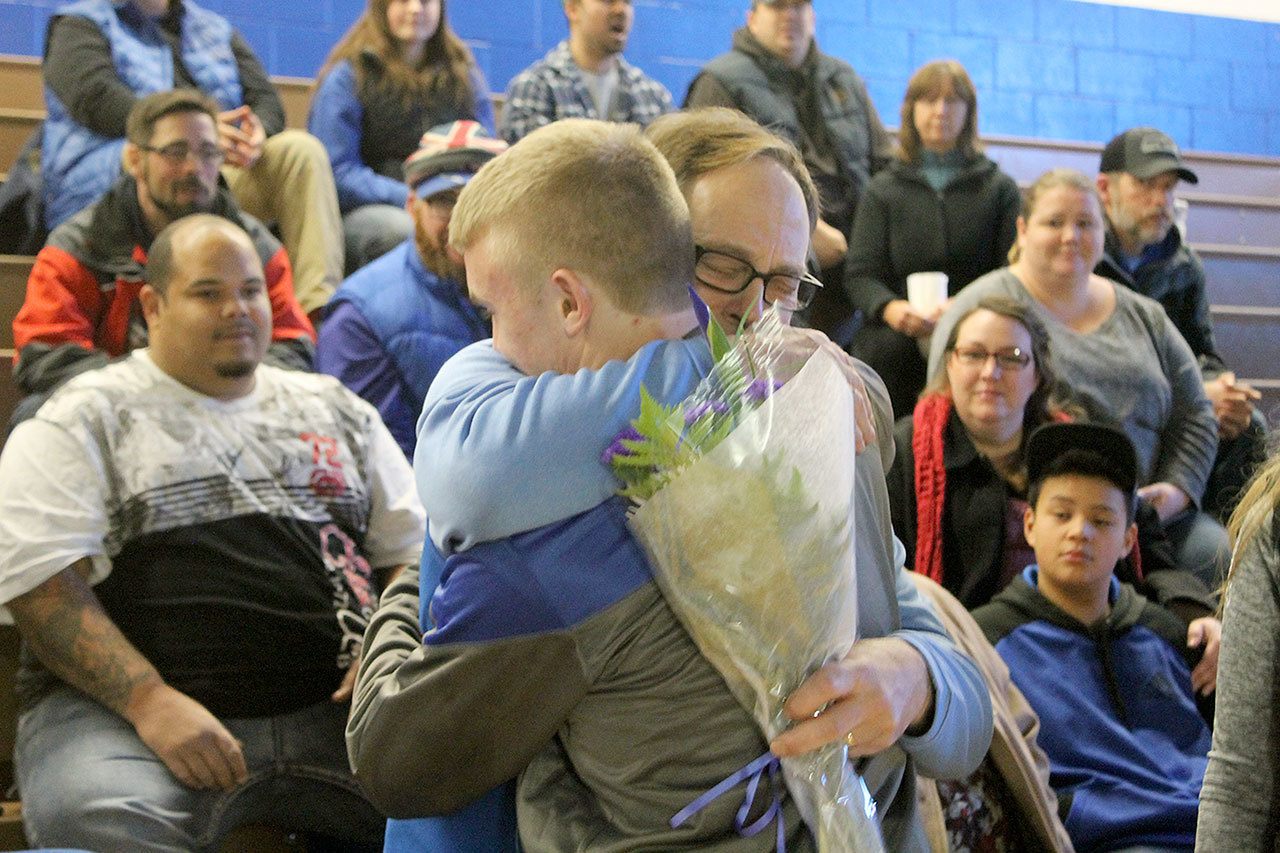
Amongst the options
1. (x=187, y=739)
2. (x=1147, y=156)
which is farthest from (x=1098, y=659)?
(x=1147, y=156)

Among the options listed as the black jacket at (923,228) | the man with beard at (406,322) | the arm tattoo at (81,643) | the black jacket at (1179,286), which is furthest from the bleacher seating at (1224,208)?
the arm tattoo at (81,643)

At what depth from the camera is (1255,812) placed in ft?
→ 4.33

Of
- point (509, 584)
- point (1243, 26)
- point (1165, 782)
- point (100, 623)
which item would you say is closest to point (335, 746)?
point (100, 623)

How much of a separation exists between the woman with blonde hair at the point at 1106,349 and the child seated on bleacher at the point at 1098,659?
0.80 m

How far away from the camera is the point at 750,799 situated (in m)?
1.01

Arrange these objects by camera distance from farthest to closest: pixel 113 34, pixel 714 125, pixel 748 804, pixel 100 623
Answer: pixel 113 34
pixel 100 623
pixel 714 125
pixel 748 804

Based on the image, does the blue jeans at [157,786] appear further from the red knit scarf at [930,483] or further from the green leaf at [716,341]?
the green leaf at [716,341]

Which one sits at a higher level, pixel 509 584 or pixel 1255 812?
pixel 509 584

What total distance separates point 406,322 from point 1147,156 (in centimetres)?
257

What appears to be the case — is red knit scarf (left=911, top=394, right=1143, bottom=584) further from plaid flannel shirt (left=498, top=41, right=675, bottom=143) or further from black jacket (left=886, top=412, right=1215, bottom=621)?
plaid flannel shirt (left=498, top=41, right=675, bottom=143)

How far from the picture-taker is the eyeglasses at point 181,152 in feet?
11.5

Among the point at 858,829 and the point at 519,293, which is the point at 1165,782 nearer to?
the point at 858,829

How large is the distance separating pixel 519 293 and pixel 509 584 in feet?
0.76

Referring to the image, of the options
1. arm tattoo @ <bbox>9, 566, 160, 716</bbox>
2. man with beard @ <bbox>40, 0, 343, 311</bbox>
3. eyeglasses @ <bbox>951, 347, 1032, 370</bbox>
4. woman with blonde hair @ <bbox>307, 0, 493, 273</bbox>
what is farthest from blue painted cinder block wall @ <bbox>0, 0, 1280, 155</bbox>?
arm tattoo @ <bbox>9, 566, 160, 716</bbox>
